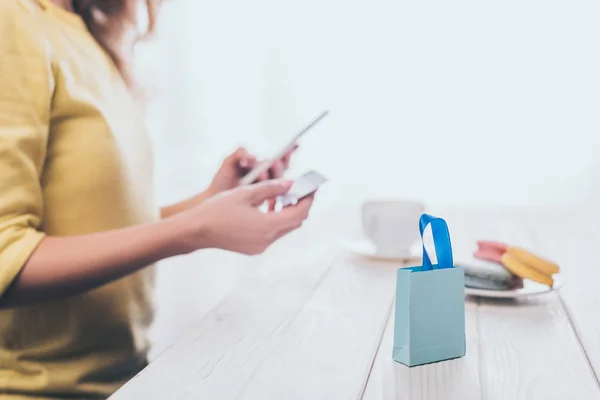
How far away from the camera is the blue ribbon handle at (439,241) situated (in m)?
0.61

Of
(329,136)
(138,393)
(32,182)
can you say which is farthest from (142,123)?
(329,136)

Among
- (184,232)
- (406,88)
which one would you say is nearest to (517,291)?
(184,232)

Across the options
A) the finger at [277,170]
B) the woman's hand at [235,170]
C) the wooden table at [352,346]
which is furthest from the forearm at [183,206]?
the wooden table at [352,346]

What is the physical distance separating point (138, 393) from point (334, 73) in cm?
135

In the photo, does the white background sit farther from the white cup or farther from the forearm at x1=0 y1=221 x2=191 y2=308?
the forearm at x1=0 y1=221 x2=191 y2=308

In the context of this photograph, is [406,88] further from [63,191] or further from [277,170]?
[63,191]

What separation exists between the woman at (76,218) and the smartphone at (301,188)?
15mm

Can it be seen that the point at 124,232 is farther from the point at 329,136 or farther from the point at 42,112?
the point at 329,136

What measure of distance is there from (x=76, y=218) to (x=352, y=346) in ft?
1.36

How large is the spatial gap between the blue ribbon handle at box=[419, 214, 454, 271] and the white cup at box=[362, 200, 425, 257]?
0.37m

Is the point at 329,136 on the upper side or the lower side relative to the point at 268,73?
lower

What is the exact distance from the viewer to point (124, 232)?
2.59 ft

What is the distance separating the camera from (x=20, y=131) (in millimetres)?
744

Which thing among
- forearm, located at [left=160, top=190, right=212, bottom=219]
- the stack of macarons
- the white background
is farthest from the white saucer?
the white background
